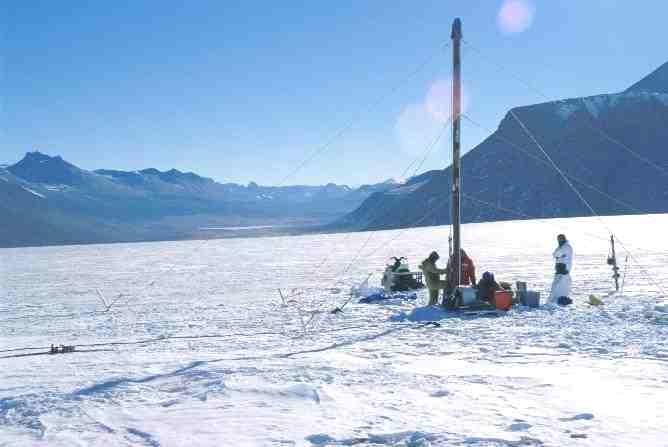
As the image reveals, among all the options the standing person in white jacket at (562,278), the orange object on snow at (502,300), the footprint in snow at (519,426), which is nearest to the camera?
the footprint in snow at (519,426)

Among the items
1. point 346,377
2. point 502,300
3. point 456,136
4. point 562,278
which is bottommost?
point 346,377

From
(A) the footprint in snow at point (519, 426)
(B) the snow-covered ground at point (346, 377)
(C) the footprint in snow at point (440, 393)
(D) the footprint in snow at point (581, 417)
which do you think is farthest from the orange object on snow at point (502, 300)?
(A) the footprint in snow at point (519, 426)

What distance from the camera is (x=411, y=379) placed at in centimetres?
998

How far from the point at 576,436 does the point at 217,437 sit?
460 cm

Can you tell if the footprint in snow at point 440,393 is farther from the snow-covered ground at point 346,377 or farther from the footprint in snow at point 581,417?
the footprint in snow at point 581,417

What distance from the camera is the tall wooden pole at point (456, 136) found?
18.0 meters

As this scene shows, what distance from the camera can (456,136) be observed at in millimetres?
18344

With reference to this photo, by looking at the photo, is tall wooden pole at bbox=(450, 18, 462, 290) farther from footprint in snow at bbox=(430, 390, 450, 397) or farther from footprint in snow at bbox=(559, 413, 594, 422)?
footprint in snow at bbox=(559, 413, 594, 422)

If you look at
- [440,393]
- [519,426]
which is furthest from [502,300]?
[519,426]

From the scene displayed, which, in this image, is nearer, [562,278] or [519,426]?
[519,426]

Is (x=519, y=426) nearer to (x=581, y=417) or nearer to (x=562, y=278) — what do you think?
(x=581, y=417)

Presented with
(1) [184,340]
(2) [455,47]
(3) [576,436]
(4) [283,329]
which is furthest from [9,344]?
(2) [455,47]

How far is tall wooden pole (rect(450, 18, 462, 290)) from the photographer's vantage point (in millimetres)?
18016

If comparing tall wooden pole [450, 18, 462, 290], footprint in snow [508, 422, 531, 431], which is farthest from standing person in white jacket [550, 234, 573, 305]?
footprint in snow [508, 422, 531, 431]
